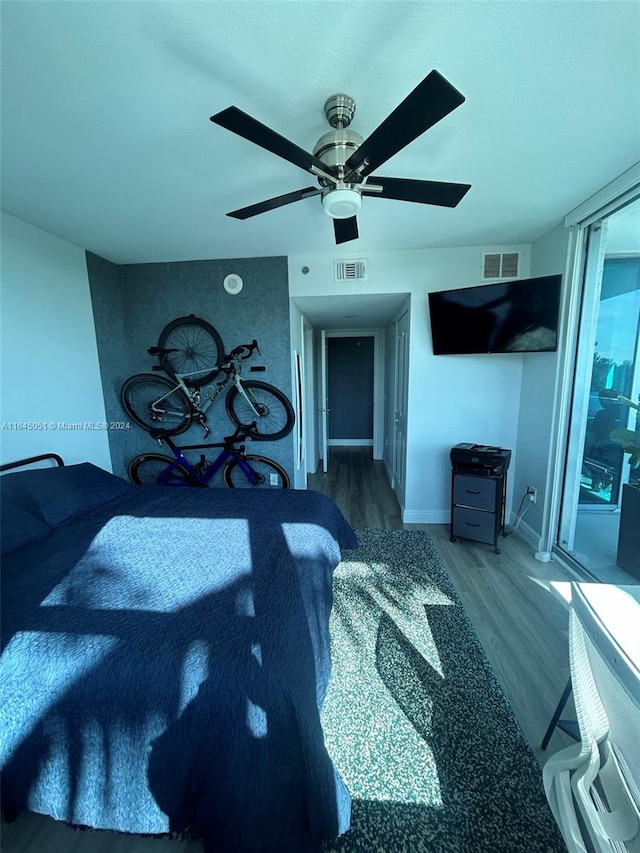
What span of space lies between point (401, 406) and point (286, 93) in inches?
108

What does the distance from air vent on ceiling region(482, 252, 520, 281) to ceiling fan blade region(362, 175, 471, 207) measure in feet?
5.26

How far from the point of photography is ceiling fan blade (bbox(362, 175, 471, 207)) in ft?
4.61

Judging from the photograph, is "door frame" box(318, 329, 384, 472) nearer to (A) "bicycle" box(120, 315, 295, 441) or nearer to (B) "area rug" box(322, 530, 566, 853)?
(A) "bicycle" box(120, 315, 295, 441)

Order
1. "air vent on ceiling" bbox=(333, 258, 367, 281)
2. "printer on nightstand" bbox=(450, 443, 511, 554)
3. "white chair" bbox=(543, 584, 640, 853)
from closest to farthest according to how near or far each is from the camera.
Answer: "white chair" bbox=(543, 584, 640, 853) → "printer on nightstand" bbox=(450, 443, 511, 554) → "air vent on ceiling" bbox=(333, 258, 367, 281)

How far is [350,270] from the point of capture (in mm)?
2963

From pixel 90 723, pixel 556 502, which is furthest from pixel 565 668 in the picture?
pixel 90 723

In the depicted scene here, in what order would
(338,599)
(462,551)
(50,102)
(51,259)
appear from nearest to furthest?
(50,102), (338,599), (51,259), (462,551)

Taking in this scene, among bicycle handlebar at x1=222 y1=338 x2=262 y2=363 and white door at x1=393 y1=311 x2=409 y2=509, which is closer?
bicycle handlebar at x1=222 y1=338 x2=262 y2=363

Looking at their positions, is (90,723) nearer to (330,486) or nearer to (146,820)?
(146,820)

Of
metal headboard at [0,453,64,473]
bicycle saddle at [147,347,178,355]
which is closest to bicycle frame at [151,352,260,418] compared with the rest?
bicycle saddle at [147,347,178,355]

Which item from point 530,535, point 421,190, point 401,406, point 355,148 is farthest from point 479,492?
point 355,148

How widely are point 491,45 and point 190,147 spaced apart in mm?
1302

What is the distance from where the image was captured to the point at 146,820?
94 cm

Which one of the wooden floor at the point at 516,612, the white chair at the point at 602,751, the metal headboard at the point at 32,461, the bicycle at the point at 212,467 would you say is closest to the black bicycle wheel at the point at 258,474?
the bicycle at the point at 212,467
